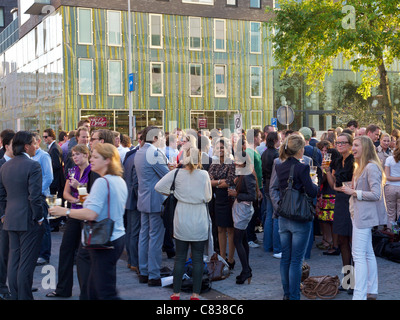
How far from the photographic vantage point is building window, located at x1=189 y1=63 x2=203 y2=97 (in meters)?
37.4

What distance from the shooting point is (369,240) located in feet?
20.8

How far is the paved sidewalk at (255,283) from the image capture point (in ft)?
22.7

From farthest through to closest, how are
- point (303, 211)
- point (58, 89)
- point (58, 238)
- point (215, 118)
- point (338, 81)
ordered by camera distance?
point (338, 81) < point (215, 118) < point (58, 89) < point (58, 238) < point (303, 211)

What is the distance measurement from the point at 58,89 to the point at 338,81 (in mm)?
21105

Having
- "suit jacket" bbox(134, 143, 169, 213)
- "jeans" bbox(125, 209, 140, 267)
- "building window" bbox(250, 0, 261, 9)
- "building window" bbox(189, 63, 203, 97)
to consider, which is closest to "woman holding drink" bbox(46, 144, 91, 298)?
"suit jacket" bbox(134, 143, 169, 213)

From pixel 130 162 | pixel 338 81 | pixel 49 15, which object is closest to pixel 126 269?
pixel 130 162

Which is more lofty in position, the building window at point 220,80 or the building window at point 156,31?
the building window at point 156,31

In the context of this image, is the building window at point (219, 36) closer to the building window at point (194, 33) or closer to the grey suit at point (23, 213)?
the building window at point (194, 33)

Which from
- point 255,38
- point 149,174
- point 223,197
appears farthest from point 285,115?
point 255,38

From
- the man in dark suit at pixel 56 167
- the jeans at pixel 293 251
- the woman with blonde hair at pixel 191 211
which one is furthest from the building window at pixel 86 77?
the jeans at pixel 293 251

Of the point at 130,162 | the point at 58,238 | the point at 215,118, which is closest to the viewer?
the point at 130,162

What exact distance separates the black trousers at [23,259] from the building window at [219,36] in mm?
32931

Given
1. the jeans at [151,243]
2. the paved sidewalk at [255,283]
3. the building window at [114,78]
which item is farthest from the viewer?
the building window at [114,78]

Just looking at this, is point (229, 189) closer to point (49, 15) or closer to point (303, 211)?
point (303, 211)
